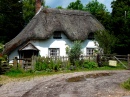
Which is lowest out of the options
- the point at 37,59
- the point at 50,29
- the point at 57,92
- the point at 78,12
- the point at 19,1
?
the point at 57,92

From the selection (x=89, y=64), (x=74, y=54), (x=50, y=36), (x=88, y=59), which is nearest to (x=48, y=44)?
(x=50, y=36)

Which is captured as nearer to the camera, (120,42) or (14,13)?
(120,42)

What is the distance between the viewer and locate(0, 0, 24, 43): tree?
54.9 meters

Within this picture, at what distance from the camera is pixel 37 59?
27984mm

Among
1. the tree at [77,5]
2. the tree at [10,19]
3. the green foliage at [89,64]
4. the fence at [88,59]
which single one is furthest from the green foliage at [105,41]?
the tree at [77,5]

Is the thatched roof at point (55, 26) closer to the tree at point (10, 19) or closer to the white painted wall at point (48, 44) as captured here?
the white painted wall at point (48, 44)

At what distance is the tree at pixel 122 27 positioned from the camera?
129 ft

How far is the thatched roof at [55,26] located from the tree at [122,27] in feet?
9.07

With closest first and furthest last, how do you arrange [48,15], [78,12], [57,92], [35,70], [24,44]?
1. [57,92]
2. [35,70]
3. [24,44]
4. [48,15]
5. [78,12]

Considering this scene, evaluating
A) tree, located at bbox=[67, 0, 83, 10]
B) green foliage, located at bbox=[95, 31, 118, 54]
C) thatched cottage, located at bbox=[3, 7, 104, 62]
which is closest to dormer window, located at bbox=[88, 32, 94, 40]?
thatched cottage, located at bbox=[3, 7, 104, 62]

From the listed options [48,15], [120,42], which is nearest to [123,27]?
[120,42]

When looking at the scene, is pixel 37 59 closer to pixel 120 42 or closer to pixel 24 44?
pixel 24 44

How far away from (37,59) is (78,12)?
61.2 ft

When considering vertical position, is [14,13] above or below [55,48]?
above
